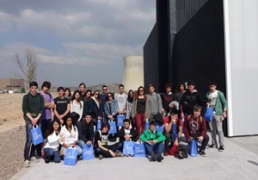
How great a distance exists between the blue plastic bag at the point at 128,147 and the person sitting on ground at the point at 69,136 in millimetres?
1015

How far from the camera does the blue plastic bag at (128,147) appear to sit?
6.59 meters

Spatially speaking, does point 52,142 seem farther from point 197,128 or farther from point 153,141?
point 197,128

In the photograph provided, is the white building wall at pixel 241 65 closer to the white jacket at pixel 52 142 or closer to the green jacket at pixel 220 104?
the green jacket at pixel 220 104

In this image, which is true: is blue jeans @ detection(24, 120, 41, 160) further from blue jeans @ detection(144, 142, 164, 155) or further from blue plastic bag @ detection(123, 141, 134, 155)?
blue jeans @ detection(144, 142, 164, 155)

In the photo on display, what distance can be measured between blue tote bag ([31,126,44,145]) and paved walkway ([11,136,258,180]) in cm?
45

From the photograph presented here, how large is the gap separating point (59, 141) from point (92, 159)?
2.69 ft

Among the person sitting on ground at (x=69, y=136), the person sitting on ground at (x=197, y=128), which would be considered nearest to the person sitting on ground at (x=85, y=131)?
the person sitting on ground at (x=69, y=136)

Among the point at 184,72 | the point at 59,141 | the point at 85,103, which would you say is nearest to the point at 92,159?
the point at 59,141

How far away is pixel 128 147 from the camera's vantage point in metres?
6.62

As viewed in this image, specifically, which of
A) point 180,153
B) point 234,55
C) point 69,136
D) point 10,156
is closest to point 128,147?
point 180,153

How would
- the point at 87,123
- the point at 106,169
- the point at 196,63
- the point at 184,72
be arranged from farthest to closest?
the point at 184,72 → the point at 196,63 → the point at 87,123 → the point at 106,169

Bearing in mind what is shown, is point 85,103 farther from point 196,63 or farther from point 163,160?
point 196,63

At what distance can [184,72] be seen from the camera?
15.2 meters

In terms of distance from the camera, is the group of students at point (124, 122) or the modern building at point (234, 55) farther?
the modern building at point (234, 55)
